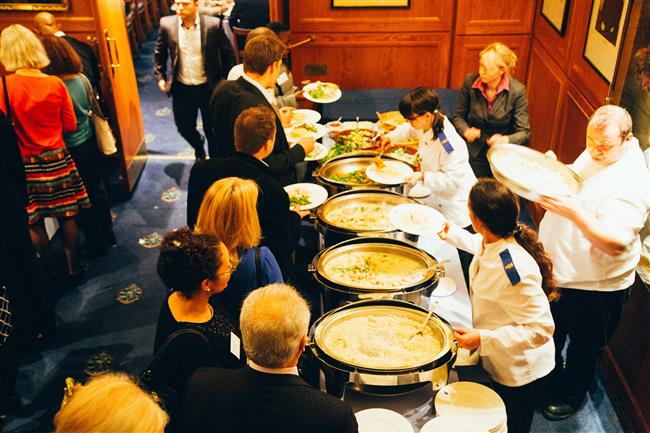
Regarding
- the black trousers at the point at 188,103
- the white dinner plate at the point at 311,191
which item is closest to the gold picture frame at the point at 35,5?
the black trousers at the point at 188,103

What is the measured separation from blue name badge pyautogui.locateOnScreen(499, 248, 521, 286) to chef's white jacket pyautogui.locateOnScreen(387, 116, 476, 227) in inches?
41.2

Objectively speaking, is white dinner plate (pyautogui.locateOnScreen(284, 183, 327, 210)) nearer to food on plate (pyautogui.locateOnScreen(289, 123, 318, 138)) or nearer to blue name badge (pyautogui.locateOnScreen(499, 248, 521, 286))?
food on plate (pyautogui.locateOnScreen(289, 123, 318, 138))

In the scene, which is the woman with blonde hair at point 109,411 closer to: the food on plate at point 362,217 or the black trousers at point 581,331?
the food on plate at point 362,217

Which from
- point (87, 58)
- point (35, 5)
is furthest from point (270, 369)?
point (35, 5)

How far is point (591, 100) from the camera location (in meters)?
3.70

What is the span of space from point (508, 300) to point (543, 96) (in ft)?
9.25

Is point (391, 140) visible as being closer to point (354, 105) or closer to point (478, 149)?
point (478, 149)

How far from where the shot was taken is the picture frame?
15.4 ft

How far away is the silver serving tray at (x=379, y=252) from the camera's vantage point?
2377mm

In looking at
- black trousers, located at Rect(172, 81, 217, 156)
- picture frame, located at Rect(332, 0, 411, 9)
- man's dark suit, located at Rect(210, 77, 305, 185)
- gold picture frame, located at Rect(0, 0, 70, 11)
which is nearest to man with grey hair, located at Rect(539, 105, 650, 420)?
man's dark suit, located at Rect(210, 77, 305, 185)

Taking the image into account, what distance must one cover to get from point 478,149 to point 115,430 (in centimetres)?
310

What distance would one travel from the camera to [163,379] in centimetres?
185

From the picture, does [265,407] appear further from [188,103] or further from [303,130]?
[188,103]

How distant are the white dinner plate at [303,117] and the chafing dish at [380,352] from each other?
1.94m
